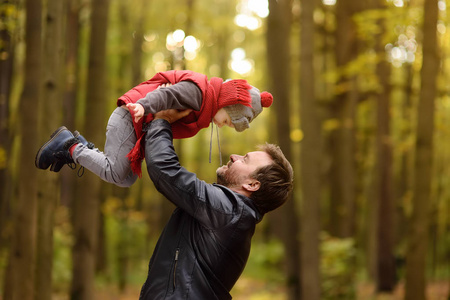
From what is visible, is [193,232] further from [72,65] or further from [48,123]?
[72,65]

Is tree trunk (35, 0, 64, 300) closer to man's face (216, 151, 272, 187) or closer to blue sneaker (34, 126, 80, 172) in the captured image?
blue sneaker (34, 126, 80, 172)

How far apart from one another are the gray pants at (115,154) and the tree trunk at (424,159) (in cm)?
614

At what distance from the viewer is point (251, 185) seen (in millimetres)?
3260

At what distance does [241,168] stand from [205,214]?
0.42 meters

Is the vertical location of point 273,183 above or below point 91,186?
above

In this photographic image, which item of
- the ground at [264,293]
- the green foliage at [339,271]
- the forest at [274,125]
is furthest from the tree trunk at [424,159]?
the ground at [264,293]

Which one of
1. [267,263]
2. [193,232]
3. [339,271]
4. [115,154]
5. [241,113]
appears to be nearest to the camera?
[193,232]

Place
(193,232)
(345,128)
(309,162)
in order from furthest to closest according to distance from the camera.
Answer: (345,128) < (309,162) < (193,232)

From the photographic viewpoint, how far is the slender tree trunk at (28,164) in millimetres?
6004

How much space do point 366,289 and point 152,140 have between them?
14.4 meters

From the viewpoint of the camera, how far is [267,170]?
10.7 ft

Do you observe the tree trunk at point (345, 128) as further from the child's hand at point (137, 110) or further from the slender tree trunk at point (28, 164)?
the child's hand at point (137, 110)

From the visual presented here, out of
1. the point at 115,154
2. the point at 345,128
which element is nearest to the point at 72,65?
the point at 345,128

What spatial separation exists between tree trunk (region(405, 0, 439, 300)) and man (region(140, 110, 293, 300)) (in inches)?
227
